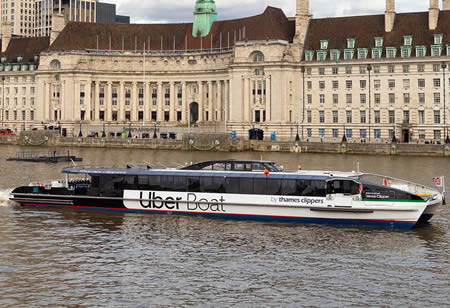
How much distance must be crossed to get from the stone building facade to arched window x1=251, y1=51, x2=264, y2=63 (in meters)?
0.18

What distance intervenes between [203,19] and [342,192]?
12015 cm

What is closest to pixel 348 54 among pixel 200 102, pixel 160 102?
pixel 200 102

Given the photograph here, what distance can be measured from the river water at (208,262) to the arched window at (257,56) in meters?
89.8

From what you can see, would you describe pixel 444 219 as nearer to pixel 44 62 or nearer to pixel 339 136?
pixel 339 136

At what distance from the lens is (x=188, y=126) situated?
148 m

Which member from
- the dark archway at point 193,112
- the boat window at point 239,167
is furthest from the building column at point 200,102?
the boat window at point 239,167

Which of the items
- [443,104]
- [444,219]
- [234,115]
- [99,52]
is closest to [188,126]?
[234,115]

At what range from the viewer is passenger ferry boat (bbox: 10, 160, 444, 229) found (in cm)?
4644

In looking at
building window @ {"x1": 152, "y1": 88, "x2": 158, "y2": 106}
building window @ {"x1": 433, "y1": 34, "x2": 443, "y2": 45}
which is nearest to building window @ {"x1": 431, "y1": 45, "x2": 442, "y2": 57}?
building window @ {"x1": 433, "y1": 34, "x2": 443, "y2": 45}

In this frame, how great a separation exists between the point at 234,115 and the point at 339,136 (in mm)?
20918

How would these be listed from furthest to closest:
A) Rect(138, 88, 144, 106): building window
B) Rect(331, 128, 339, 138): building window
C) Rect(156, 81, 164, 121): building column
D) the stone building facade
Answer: Rect(138, 88, 144, 106): building window < Rect(156, 81, 164, 121): building column < Rect(331, 128, 339, 138): building window < the stone building facade

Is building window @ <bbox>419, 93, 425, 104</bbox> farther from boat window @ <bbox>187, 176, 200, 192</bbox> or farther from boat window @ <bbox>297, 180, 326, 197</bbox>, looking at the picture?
boat window @ <bbox>187, 176, 200, 192</bbox>

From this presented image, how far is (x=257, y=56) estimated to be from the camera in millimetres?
140000

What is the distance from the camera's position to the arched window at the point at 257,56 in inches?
5477
